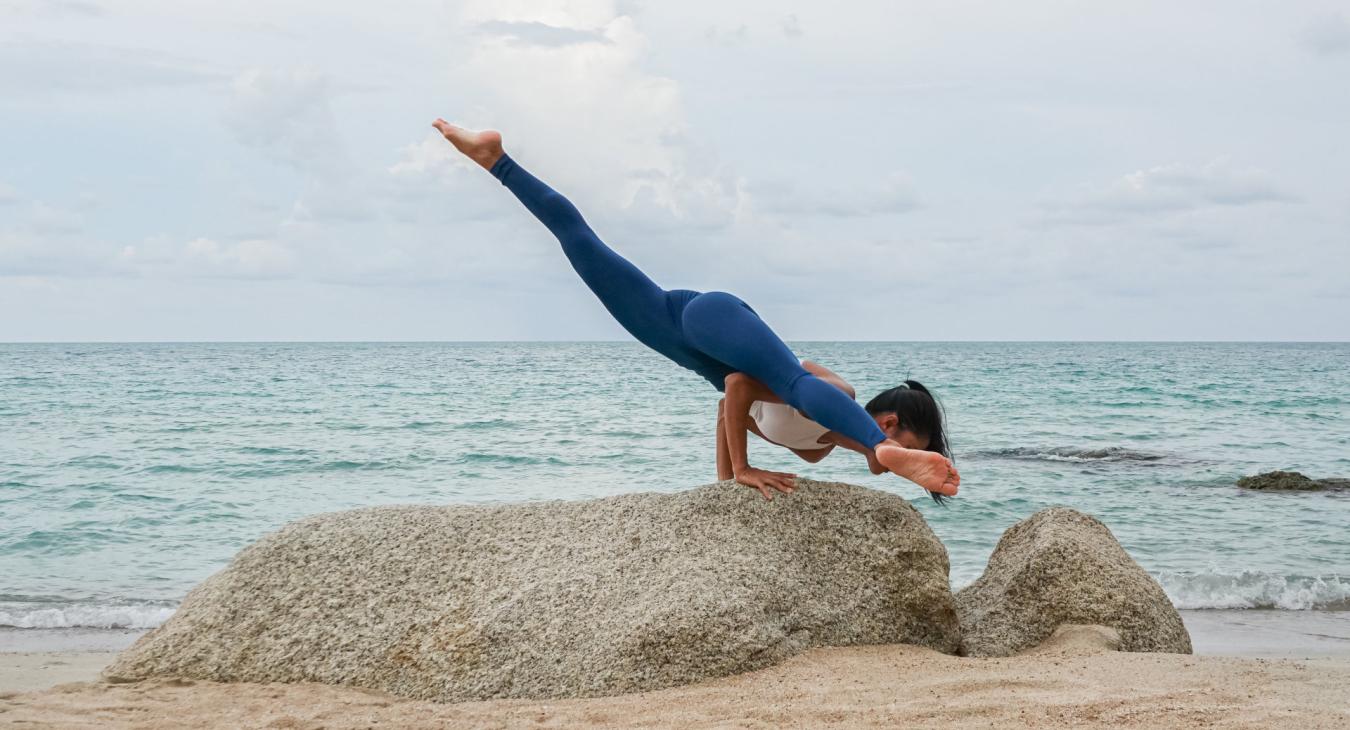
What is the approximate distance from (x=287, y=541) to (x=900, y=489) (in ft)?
29.8

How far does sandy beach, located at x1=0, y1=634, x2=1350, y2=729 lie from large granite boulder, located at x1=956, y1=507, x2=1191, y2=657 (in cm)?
55

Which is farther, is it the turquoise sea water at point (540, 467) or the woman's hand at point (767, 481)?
the turquoise sea water at point (540, 467)

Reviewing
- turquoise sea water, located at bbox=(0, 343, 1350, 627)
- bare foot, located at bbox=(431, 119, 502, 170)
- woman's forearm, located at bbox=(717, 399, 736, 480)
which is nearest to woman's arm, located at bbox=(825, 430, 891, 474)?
woman's forearm, located at bbox=(717, 399, 736, 480)

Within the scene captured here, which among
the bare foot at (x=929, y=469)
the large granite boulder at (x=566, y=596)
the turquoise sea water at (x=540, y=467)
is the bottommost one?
the turquoise sea water at (x=540, y=467)

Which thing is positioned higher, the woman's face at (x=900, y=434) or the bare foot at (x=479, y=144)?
the bare foot at (x=479, y=144)

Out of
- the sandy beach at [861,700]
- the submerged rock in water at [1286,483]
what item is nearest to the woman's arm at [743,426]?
the sandy beach at [861,700]

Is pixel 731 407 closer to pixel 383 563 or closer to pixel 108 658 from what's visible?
pixel 383 563

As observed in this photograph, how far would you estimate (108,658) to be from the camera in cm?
619

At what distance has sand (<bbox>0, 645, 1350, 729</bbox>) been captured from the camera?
3.49 m

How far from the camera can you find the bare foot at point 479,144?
4.82 meters

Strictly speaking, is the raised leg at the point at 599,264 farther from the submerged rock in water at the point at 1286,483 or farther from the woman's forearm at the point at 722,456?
the submerged rock in water at the point at 1286,483

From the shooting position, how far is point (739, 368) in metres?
4.53

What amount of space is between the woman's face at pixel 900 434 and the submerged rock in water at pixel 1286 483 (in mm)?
10277

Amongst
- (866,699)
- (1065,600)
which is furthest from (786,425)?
(1065,600)
